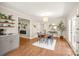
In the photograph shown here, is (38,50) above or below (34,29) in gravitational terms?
below

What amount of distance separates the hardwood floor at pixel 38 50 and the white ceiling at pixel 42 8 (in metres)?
0.81

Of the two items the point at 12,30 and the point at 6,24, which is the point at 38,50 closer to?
the point at 12,30

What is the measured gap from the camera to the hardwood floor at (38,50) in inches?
99.9

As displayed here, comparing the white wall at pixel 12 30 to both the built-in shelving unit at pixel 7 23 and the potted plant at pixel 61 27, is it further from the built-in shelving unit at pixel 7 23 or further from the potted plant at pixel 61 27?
the potted plant at pixel 61 27

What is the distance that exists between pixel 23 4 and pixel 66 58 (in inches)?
72.1

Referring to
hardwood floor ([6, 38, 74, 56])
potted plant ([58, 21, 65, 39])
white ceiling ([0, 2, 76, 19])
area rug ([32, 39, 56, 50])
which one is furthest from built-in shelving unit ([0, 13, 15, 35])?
potted plant ([58, 21, 65, 39])

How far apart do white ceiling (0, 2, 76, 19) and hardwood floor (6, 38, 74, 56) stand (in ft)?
2.66

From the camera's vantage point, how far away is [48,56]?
2480mm

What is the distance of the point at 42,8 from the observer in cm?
253

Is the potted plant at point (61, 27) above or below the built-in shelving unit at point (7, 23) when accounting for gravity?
below

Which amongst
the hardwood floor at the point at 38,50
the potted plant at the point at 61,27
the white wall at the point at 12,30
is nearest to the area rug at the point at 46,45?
the hardwood floor at the point at 38,50

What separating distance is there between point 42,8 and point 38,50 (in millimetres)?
1249

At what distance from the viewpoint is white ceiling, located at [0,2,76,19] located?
2361mm

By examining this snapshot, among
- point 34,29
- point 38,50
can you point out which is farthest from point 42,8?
point 38,50
